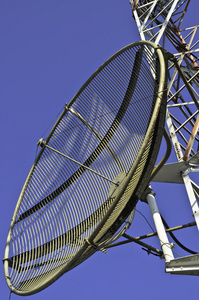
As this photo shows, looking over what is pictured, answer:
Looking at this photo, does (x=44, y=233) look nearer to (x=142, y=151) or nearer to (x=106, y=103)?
(x=106, y=103)

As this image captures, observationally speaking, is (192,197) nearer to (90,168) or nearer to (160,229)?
(160,229)

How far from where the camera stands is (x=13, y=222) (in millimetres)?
14234

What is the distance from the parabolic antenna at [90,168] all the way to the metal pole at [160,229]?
1358 millimetres

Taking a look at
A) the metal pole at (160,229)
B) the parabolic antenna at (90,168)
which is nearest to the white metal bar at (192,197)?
the metal pole at (160,229)

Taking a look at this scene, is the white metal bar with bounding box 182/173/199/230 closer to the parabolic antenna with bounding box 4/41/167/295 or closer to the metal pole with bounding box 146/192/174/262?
the metal pole with bounding box 146/192/174/262

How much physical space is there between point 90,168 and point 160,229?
2.64m

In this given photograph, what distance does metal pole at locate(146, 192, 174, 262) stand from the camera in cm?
1262

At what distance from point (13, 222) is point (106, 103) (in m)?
4.00

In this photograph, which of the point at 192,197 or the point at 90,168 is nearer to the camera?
the point at 192,197

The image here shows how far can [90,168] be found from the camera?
14664 mm

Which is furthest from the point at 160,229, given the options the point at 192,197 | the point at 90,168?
the point at 90,168

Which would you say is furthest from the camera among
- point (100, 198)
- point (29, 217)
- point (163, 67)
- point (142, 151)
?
point (29, 217)

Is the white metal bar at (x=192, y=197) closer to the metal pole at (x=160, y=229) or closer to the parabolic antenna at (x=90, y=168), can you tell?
the metal pole at (x=160, y=229)

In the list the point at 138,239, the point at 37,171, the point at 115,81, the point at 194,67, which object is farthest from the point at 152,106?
the point at 194,67
